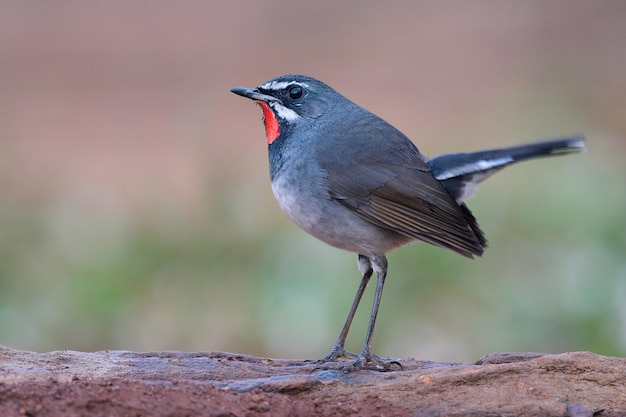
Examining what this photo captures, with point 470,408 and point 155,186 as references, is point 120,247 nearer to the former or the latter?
point 155,186

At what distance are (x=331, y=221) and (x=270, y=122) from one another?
2.82 feet

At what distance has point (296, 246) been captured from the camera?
866 centimetres

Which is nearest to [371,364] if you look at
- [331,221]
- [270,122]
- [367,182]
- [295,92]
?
[331,221]

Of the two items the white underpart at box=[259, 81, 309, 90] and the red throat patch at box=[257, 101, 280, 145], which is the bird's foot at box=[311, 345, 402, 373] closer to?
the red throat patch at box=[257, 101, 280, 145]

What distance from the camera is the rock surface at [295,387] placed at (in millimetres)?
4359

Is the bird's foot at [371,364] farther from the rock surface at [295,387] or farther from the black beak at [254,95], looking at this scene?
the black beak at [254,95]

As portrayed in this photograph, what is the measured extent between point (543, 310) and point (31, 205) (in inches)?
172

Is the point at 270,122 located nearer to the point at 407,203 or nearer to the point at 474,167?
the point at 407,203

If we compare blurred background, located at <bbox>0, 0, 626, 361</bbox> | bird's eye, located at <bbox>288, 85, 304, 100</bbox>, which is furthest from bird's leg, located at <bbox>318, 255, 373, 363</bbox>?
blurred background, located at <bbox>0, 0, 626, 361</bbox>

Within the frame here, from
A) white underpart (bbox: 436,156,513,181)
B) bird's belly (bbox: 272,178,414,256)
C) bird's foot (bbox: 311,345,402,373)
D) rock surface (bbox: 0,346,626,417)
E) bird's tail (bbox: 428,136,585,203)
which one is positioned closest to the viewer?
rock surface (bbox: 0,346,626,417)

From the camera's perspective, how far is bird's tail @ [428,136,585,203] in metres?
5.87

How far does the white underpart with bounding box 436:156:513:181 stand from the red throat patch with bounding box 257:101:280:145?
39.7 inches

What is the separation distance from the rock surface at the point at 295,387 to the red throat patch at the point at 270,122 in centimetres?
150

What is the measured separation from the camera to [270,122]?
6.61m
